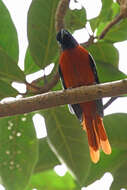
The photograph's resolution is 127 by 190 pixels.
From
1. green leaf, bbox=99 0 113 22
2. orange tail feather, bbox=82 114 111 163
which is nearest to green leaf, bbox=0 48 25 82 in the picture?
orange tail feather, bbox=82 114 111 163

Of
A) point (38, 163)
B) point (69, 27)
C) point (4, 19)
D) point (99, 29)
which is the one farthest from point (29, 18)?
point (38, 163)

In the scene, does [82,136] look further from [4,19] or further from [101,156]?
[4,19]

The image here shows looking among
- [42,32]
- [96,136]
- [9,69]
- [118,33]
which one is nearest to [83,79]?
[96,136]

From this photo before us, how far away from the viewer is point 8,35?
98.1 inches

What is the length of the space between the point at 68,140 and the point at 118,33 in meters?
0.83

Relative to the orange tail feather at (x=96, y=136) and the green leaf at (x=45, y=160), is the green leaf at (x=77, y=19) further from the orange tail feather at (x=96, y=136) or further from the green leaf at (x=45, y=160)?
the green leaf at (x=45, y=160)

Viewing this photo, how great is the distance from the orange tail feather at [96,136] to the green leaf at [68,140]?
0.28 feet

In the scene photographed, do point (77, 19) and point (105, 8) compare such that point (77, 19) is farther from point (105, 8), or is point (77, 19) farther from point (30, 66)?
point (30, 66)

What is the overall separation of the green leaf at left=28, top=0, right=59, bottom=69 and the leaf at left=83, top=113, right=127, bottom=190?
600 millimetres

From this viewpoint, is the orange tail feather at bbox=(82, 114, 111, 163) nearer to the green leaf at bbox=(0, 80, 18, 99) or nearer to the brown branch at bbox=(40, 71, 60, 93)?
the brown branch at bbox=(40, 71, 60, 93)

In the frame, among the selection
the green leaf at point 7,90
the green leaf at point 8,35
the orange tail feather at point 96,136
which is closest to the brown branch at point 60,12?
the green leaf at point 8,35

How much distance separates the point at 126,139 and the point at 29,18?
1010 millimetres

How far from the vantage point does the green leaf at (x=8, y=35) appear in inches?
97.3

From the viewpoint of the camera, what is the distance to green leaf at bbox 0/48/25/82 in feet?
7.41
